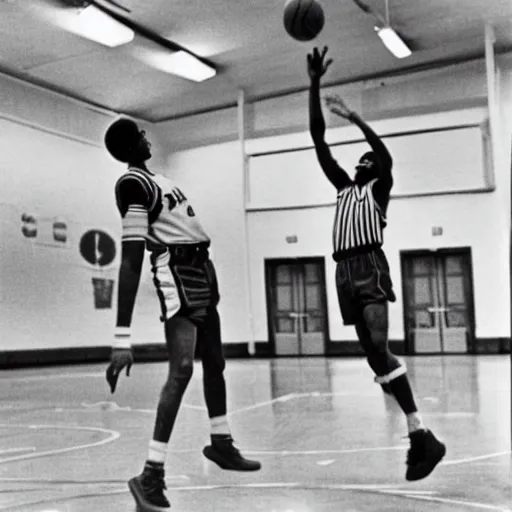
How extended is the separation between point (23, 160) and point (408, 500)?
1266 centimetres

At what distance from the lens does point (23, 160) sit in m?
14.4

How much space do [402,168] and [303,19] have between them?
10.8 meters

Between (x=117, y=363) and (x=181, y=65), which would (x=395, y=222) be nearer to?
(x=181, y=65)

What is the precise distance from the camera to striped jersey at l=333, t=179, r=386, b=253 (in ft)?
12.4

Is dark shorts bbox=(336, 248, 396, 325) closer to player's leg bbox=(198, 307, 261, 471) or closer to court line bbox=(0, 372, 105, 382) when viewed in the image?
player's leg bbox=(198, 307, 261, 471)

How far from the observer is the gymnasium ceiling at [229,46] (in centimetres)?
1202

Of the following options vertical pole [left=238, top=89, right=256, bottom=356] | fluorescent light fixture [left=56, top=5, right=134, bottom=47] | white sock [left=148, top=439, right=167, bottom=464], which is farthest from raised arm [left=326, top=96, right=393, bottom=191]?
vertical pole [left=238, top=89, right=256, bottom=356]

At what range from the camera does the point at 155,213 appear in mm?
3379

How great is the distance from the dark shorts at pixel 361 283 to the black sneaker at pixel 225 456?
82 centimetres

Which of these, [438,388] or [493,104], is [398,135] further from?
[438,388]

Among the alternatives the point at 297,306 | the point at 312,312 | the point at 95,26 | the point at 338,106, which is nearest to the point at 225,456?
the point at 338,106

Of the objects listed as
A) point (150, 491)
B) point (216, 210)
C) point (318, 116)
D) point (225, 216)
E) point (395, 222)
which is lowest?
point (150, 491)

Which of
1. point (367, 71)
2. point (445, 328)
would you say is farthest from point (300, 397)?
point (367, 71)

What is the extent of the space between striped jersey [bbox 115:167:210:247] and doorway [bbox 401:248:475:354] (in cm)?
1250
